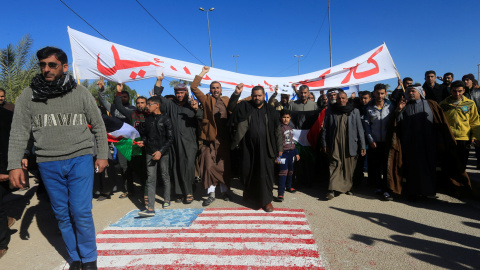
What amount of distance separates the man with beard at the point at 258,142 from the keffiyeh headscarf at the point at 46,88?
242 centimetres

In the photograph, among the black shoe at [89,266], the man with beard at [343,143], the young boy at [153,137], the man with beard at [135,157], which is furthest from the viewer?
the man with beard at [135,157]

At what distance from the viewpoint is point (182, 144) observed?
468cm

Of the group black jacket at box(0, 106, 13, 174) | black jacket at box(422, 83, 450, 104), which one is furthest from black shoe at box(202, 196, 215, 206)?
black jacket at box(422, 83, 450, 104)

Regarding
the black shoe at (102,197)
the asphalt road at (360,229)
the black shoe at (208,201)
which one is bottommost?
the asphalt road at (360,229)

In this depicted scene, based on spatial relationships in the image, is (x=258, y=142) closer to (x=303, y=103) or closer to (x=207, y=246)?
(x=207, y=246)

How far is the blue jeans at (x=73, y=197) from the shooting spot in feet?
7.81

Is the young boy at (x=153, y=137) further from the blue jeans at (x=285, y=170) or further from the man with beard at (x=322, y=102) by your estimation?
the man with beard at (x=322, y=102)

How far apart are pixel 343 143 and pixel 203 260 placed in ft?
10.4

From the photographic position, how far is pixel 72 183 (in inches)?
95.2

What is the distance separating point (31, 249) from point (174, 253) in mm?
1708

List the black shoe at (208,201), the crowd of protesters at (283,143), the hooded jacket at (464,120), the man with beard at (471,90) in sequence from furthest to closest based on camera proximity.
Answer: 1. the man with beard at (471,90)
2. the black shoe at (208,201)
3. the hooded jacket at (464,120)
4. the crowd of protesters at (283,143)

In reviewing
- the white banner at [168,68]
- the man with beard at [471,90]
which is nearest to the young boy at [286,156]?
the white banner at [168,68]

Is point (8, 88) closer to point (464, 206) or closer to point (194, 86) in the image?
point (194, 86)

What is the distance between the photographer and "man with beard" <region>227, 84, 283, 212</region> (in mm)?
4227
